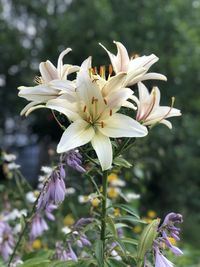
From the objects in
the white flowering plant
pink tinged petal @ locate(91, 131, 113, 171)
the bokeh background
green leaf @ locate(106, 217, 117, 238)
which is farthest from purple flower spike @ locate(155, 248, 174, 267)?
the bokeh background

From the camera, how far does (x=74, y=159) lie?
5.13 feet

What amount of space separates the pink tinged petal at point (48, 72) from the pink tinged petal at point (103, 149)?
9.0 inches

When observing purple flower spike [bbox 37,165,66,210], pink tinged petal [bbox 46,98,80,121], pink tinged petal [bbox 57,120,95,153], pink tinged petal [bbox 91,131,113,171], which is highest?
pink tinged petal [bbox 46,98,80,121]

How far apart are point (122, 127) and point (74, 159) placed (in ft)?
0.77

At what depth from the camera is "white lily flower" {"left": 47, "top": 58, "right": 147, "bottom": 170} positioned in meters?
1.37

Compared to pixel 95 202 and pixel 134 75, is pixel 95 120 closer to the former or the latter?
pixel 134 75

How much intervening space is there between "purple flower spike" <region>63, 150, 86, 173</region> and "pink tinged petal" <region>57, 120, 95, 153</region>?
0.18 metres

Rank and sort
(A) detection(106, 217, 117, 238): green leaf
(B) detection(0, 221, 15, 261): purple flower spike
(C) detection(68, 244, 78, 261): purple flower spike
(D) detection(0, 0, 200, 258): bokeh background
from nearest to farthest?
1. (A) detection(106, 217, 117, 238): green leaf
2. (C) detection(68, 244, 78, 261): purple flower spike
3. (B) detection(0, 221, 15, 261): purple flower spike
4. (D) detection(0, 0, 200, 258): bokeh background

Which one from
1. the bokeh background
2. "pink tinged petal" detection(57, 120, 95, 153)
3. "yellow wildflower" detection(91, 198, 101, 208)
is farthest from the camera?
the bokeh background

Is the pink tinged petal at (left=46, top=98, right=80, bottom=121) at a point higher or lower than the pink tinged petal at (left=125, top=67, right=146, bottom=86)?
lower

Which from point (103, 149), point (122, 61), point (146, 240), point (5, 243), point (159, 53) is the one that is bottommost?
point (5, 243)

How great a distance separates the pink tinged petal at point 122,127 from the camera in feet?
4.50

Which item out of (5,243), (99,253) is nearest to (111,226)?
(99,253)

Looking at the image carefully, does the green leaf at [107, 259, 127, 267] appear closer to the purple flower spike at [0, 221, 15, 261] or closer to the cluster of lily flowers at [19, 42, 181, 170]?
the cluster of lily flowers at [19, 42, 181, 170]
